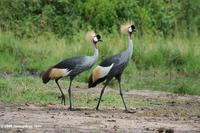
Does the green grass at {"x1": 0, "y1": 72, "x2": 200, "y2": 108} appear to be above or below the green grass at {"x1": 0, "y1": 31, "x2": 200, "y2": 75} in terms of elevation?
below

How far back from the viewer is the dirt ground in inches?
396

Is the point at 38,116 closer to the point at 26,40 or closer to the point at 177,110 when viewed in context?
the point at 177,110

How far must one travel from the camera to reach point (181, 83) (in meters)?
17.3

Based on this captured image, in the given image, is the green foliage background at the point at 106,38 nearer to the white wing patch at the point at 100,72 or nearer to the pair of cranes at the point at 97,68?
the pair of cranes at the point at 97,68

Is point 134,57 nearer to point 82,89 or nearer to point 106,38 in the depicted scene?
point 106,38

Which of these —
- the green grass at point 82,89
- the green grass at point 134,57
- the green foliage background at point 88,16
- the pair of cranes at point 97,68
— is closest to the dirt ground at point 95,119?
the pair of cranes at point 97,68

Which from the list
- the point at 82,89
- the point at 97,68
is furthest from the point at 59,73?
the point at 82,89

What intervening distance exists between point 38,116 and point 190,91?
578cm

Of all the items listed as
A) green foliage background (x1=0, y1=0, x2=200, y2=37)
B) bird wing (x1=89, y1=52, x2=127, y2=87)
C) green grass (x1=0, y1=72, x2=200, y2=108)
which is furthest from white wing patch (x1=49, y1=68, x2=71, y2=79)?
green foliage background (x1=0, y1=0, x2=200, y2=37)

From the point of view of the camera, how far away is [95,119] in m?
11.1

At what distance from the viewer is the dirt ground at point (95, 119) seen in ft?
33.0

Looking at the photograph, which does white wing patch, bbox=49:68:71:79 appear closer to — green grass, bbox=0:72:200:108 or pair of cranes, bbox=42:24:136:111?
pair of cranes, bbox=42:24:136:111

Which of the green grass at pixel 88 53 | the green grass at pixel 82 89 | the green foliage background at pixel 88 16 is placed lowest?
the green grass at pixel 82 89

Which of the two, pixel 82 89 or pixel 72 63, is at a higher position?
pixel 72 63
